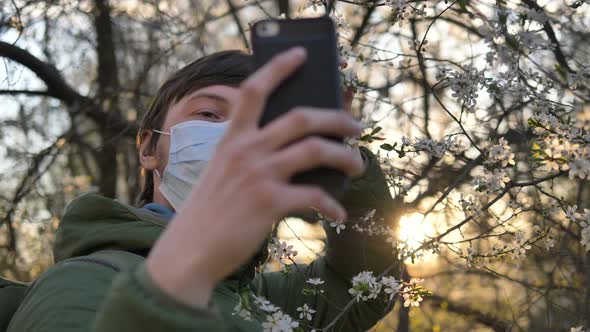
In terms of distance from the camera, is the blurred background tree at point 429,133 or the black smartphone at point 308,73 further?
the blurred background tree at point 429,133

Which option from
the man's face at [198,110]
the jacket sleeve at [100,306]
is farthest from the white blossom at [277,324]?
the man's face at [198,110]

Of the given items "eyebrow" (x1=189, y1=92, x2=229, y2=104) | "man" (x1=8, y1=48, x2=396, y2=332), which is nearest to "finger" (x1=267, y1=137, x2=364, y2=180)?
"man" (x1=8, y1=48, x2=396, y2=332)

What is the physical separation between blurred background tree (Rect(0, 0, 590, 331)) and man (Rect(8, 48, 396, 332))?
264 mm

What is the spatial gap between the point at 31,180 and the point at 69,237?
10.8 feet

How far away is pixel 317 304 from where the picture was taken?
9.08ft

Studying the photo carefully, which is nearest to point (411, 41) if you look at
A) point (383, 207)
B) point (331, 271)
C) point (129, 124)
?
point (383, 207)

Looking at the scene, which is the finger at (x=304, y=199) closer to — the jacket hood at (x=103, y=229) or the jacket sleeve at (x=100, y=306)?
the jacket sleeve at (x=100, y=306)

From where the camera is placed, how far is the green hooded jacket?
1036 millimetres

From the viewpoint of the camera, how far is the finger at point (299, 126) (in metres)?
1.01

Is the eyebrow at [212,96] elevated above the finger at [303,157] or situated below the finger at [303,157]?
above

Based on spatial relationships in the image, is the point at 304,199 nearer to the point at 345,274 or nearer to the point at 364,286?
the point at 364,286

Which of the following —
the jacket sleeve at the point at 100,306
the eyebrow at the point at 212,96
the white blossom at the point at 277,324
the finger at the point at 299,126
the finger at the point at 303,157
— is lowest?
the jacket sleeve at the point at 100,306

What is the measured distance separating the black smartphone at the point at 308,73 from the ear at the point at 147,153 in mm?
1631

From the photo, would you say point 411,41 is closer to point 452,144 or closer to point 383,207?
point 452,144
